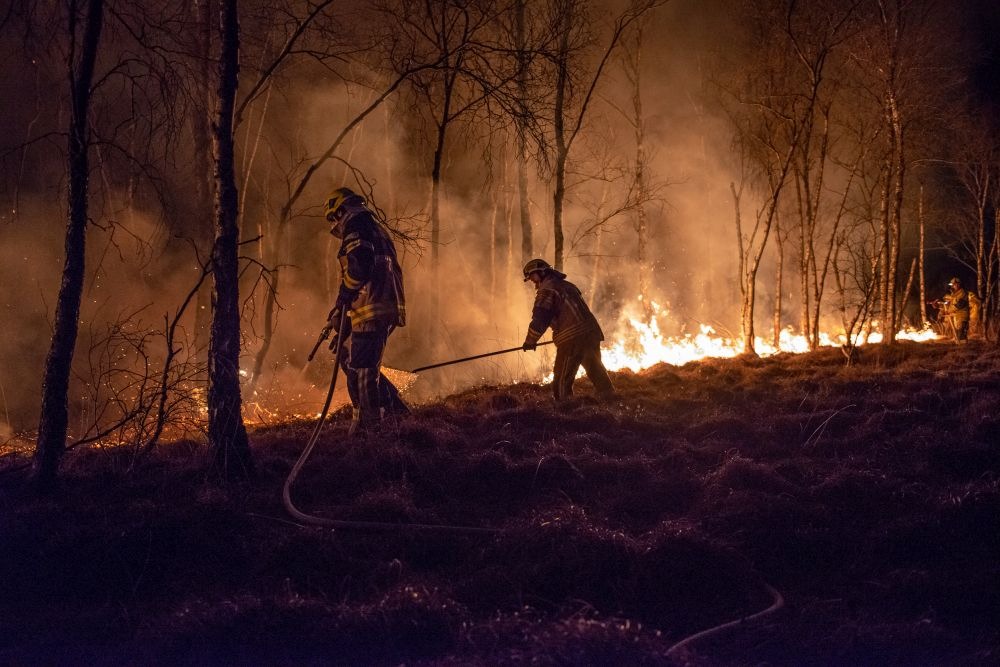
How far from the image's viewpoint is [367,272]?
24.0 feet

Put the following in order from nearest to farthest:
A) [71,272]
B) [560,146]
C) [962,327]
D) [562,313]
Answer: [71,272]
[562,313]
[560,146]
[962,327]

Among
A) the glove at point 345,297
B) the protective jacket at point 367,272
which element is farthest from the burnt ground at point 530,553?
the glove at point 345,297

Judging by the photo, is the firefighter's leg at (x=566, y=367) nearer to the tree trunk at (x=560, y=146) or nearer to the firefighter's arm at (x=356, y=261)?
the firefighter's arm at (x=356, y=261)

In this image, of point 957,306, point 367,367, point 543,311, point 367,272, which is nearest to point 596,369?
point 543,311

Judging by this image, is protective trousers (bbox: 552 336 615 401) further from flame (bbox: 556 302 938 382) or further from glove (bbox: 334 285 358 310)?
flame (bbox: 556 302 938 382)

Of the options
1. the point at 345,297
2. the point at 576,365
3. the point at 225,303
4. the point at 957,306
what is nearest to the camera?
the point at 225,303

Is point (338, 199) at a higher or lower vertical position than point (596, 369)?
higher

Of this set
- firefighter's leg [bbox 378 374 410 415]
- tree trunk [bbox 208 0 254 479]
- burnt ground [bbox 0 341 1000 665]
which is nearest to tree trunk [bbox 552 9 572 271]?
firefighter's leg [bbox 378 374 410 415]

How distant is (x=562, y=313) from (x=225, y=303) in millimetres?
4903

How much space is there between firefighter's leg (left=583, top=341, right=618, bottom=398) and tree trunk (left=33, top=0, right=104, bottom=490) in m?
6.02

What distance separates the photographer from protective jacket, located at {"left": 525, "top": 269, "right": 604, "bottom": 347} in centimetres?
943

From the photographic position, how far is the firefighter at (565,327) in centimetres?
945

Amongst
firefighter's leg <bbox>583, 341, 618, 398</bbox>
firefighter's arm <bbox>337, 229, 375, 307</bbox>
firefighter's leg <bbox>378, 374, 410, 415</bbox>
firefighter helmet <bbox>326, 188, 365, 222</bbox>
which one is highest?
firefighter helmet <bbox>326, 188, 365, 222</bbox>

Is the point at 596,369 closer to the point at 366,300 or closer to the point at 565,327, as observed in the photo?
the point at 565,327
